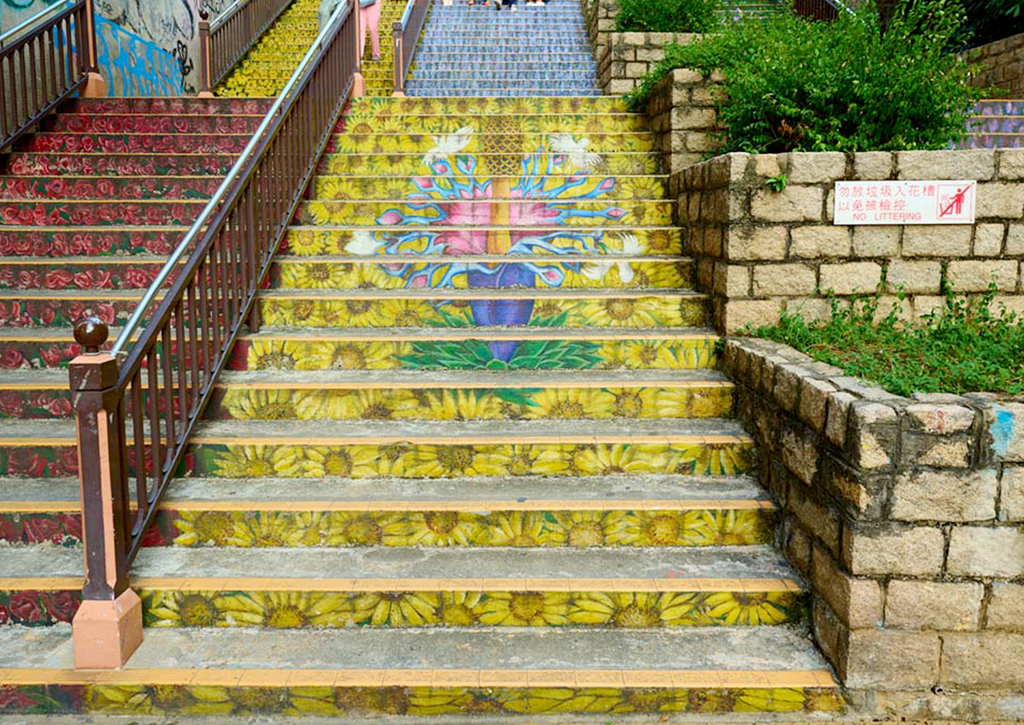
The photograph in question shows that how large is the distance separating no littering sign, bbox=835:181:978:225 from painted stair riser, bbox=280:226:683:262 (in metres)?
1.40

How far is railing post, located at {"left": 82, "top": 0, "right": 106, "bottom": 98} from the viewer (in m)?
7.98

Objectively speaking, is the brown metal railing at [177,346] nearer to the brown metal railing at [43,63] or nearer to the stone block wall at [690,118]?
the brown metal railing at [43,63]

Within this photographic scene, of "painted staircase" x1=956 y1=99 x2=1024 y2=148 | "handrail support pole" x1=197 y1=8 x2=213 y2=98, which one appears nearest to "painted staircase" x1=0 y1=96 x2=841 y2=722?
"painted staircase" x1=956 y1=99 x2=1024 y2=148

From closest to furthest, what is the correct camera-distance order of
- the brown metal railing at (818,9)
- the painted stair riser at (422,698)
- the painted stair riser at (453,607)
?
the painted stair riser at (422,698) < the painted stair riser at (453,607) < the brown metal railing at (818,9)

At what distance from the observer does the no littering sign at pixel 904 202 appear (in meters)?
4.21

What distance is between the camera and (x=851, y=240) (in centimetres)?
429

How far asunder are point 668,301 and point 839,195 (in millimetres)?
1183

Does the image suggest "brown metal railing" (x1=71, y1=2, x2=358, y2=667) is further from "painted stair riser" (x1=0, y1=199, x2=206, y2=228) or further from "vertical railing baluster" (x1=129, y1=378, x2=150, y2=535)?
"painted stair riser" (x1=0, y1=199, x2=206, y2=228)

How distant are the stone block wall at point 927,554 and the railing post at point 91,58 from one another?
27.6 feet

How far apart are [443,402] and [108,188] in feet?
13.5

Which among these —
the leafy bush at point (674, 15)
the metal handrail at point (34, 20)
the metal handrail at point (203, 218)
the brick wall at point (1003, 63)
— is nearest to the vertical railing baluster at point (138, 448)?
the metal handrail at point (203, 218)

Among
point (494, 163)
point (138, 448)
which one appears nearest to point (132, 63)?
point (494, 163)

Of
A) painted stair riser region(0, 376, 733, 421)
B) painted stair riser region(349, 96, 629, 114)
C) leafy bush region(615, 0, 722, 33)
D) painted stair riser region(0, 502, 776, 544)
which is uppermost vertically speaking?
leafy bush region(615, 0, 722, 33)

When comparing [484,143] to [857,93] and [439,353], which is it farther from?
[857,93]
